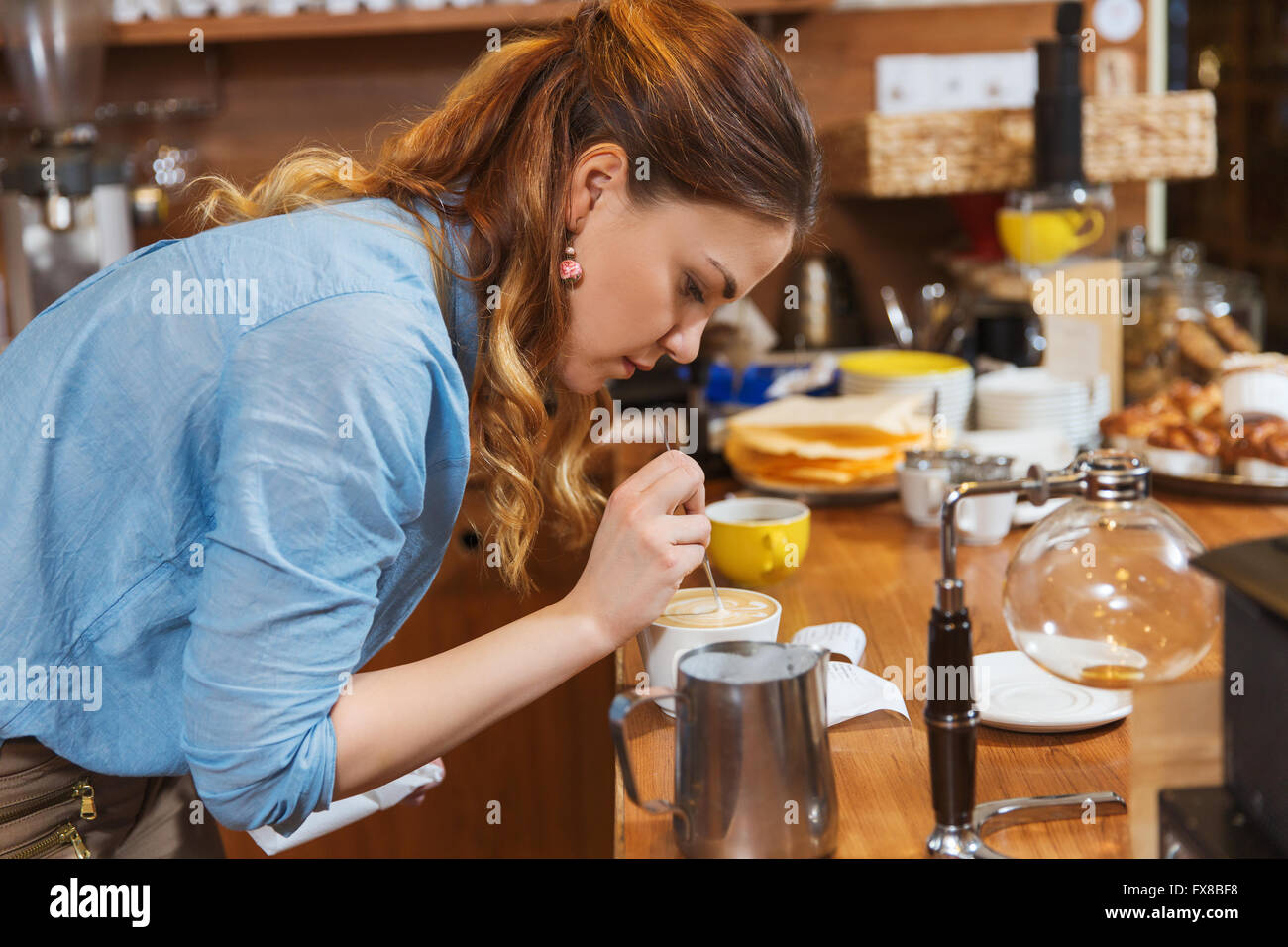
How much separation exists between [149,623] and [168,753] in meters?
0.12

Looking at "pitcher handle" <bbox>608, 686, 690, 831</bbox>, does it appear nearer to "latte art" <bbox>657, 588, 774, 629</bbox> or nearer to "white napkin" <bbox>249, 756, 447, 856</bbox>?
"latte art" <bbox>657, 588, 774, 629</bbox>

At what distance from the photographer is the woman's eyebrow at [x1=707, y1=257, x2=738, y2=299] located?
1.01 metres

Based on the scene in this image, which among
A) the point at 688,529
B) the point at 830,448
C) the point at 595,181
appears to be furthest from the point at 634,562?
the point at 830,448

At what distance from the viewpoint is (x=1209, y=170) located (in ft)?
7.57

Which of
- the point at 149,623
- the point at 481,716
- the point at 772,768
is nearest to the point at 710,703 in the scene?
the point at 772,768

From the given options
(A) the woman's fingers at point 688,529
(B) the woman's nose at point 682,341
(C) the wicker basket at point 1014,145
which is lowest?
(A) the woman's fingers at point 688,529

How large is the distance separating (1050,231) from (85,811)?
180 centimetres

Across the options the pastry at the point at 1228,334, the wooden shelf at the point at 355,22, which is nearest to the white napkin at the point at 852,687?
the pastry at the point at 1228,334

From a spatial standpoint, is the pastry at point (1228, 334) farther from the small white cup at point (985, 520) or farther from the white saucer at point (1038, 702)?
the white saucer at point (1038, 702)

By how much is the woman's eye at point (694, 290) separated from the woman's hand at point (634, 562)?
154mm

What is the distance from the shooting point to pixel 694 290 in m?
1.03

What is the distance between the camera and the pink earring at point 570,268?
3.37 feet
